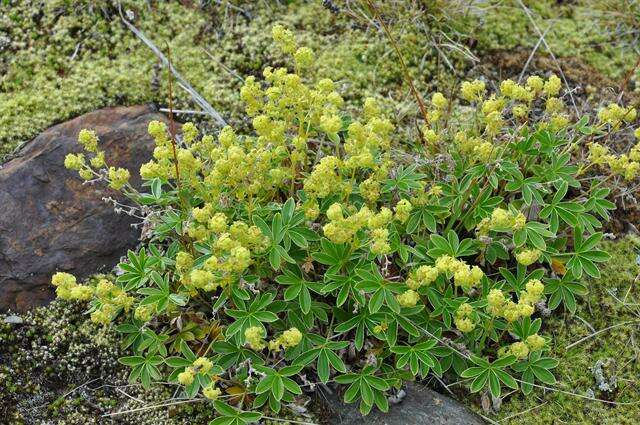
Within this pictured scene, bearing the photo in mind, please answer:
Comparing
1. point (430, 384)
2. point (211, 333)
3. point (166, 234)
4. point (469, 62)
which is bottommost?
point (430, 384)

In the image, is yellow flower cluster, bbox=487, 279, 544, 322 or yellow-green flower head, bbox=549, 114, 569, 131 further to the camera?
yellow-green flower head, bbox=549, 114, 569, 131

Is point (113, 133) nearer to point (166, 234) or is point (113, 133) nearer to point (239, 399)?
point (166, 234)

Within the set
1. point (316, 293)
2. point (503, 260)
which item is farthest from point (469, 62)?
point (316, 293)

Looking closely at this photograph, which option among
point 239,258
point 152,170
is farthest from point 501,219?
point 152,170

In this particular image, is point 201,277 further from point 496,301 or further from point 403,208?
point 496,301

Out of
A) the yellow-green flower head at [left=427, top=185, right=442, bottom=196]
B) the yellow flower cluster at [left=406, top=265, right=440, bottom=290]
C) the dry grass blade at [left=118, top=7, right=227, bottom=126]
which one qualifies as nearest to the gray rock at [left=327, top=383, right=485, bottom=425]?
the yellow flower cluster at [left=406, top=265, right=440, bottom=290]

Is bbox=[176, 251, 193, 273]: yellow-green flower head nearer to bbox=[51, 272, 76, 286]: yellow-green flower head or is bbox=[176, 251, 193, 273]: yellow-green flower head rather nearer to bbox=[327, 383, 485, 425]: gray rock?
bbox=[51, 272, 76, 286]: yellow-green flower head

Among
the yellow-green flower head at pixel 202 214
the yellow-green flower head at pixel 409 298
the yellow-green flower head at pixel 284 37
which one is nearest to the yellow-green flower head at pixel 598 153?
the yellow-green flower head at pixel 409 298
